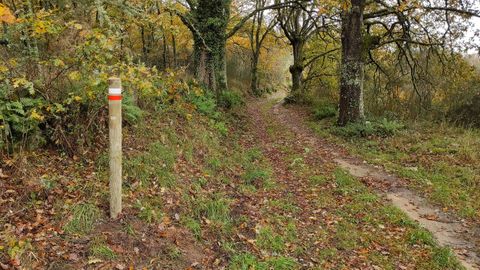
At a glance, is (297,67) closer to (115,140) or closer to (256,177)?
(256,177)

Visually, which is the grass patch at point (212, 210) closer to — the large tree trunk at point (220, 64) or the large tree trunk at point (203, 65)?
the large tree trunk at point (203, 65)

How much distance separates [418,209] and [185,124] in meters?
5.28

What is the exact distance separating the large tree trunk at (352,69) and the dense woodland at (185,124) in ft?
0.15

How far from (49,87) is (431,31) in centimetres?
1332

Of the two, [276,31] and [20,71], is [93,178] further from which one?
[276,31]

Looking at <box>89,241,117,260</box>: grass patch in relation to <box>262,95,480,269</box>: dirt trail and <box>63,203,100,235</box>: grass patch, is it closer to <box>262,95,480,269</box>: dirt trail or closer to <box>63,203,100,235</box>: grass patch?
<box>63,203,100,235</box>: grass patch

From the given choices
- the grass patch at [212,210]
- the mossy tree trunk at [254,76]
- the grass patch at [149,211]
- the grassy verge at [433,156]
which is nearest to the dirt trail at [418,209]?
the grassy verge at [433,156]

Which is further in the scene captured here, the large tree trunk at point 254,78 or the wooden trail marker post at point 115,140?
the large tree trunk at point 254,78

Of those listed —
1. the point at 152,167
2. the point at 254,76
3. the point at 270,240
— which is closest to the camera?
the point at 270,240

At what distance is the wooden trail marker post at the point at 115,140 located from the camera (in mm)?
3900

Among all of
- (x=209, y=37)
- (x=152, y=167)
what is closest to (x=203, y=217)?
(x=152, y=167)

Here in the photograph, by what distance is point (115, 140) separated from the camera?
4.04 meters

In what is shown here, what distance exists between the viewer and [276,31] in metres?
30.5

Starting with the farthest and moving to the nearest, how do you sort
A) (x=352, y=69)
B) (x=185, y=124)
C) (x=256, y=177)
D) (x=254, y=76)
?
(x=254, y=76) < (x=352, y=69) < (x=185, y=124) < (x=256, y=177)
